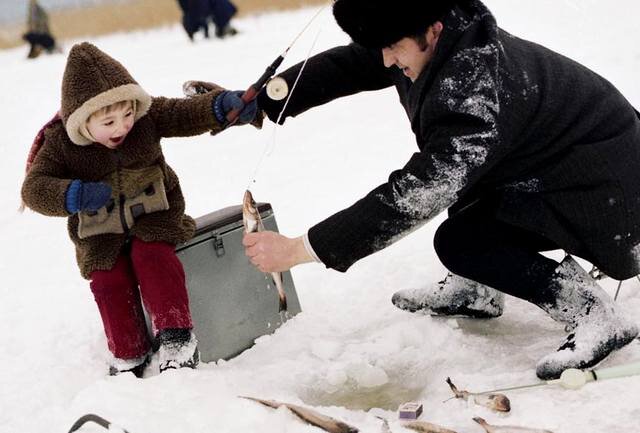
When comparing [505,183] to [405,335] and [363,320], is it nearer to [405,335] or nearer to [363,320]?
[405,335]

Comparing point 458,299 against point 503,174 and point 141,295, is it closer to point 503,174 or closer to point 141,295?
point 503,174

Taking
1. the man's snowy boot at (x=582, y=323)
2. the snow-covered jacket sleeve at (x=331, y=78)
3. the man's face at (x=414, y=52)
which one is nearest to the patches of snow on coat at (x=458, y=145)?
the man's face at (x=414, y=52)

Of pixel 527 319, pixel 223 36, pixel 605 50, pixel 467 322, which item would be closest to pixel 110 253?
pixel 467 322

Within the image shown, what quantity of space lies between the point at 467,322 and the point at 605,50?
4.68m

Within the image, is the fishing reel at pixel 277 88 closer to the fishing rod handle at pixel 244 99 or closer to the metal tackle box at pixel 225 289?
the fishing rod handle at pixel 244 99

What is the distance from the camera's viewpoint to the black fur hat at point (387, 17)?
2.04 meters

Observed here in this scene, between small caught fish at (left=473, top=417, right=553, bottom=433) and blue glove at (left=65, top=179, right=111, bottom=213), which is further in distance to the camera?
blue glove at (left=65, top=179, right=111, bottom=213)

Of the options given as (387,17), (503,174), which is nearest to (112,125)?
(387,17)

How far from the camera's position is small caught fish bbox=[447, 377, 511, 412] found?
202cm

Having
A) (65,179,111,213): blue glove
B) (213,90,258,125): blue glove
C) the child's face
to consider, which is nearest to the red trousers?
(65,179,111,213): blue glove

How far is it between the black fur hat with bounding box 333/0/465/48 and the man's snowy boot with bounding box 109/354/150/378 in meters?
1.34

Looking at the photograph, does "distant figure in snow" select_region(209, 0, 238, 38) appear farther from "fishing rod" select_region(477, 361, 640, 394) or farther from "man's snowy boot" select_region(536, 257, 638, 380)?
"fishing rod" select_region(477, 361, 640, 394)

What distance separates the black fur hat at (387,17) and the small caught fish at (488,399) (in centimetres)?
106

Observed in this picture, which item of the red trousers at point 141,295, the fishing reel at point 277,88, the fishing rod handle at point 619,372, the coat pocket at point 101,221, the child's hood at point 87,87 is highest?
the child's hood at point 87,87
